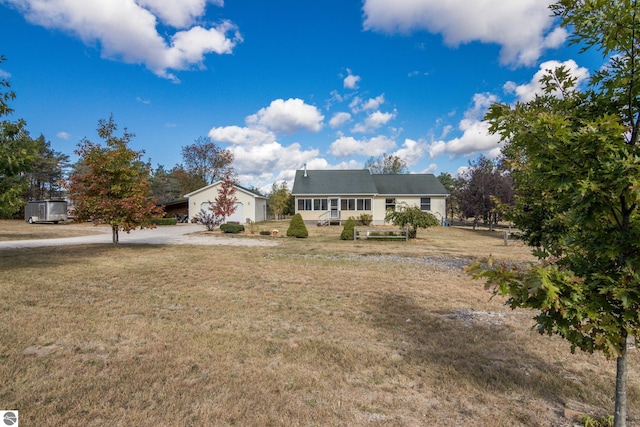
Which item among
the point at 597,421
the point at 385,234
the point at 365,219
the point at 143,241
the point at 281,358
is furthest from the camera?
the point at 365,219

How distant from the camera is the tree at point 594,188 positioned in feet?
7.00

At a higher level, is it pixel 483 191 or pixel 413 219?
pixel 483 191

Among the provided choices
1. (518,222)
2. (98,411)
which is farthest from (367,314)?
(98,411)

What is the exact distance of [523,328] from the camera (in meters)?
5.04

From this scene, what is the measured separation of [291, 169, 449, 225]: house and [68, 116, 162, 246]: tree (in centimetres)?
1802

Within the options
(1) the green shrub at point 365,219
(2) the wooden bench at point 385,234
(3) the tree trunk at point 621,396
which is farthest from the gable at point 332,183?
(3) the tree trunk at point 621,396

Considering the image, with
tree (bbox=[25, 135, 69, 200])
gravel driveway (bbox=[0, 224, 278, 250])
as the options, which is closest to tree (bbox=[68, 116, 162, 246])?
gravel driveway (bbox=[0, 224, 278, 250])

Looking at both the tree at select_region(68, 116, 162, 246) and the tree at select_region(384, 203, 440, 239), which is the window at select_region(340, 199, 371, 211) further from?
the tree at select_region(68, 116, 162, 246)

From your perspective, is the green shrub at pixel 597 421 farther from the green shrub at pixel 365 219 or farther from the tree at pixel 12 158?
the green shrub at pixel 365 219

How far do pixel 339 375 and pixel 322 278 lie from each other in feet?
16.0

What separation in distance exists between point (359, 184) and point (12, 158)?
2663 cm

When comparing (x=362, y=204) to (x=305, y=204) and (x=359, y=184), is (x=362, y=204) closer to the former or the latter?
(x=359, y=184)
